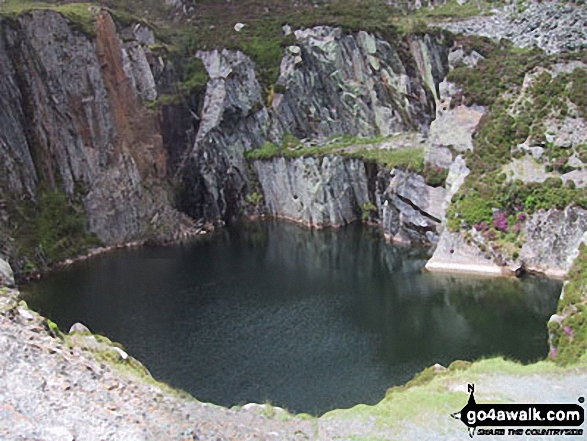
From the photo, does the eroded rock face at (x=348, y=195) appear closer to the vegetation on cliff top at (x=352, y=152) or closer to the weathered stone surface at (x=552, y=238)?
the vegetation on cliff top at (x=352, y=152)

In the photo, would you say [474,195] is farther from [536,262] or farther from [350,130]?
[350,130]

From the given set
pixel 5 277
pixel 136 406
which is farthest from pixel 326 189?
pixel 136 406

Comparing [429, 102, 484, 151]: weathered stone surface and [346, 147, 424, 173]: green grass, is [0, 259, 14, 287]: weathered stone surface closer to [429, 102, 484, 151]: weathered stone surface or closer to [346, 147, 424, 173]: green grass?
[346, 147, 424, 173]: green grass

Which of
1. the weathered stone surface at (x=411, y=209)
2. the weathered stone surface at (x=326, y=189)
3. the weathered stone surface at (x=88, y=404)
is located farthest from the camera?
the weathered stone surface at (x=326, y=189)

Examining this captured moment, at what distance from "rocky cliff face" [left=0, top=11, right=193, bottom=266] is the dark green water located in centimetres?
1014

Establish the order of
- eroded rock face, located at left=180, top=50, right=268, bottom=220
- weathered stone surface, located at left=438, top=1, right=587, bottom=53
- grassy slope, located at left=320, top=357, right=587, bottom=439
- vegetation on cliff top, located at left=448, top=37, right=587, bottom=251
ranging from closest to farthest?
grassy slope, located at left=320, top=357, right=587, bottom=439, vegetation on cliff top, located at left=448, top=37, right=587, bottom=251, weathered stone surface, located at left=438, top=1, right=587, bottom=53, eroded rock face, located at left=180, top=50, right=268, bottom=220

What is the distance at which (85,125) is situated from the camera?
92.4 metres

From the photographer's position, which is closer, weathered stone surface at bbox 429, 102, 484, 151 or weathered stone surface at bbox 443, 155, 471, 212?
weathered stone surface at bbox 443, 155, 471, 212

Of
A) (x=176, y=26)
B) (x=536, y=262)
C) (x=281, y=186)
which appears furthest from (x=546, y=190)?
(x=176, y=26)

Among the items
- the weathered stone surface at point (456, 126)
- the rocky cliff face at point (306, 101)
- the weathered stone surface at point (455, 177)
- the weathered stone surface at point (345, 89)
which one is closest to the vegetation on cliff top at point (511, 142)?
the weathered stone surface at point (455, 177)

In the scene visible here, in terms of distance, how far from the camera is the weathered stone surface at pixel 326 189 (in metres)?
98.2

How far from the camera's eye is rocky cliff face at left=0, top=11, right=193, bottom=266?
85.4 m

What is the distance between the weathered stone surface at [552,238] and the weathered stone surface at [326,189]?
102 ft

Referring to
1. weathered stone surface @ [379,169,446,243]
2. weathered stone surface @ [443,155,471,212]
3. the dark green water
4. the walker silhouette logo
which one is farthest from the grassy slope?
weathered stone surface @ [379,169,446,243]
